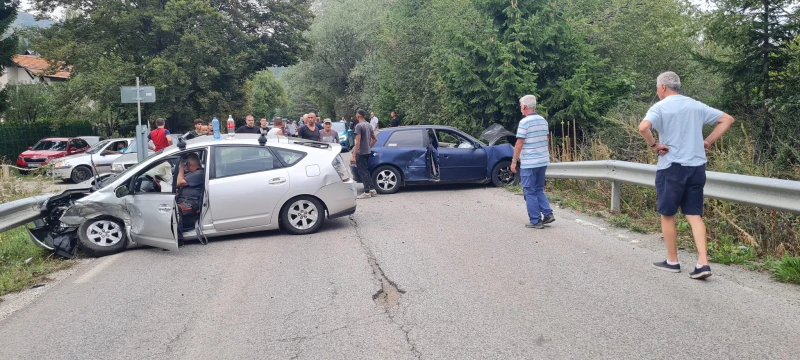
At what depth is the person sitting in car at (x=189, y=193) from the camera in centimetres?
896

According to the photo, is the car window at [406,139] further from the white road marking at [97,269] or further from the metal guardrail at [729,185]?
the white road marking at [97,269]

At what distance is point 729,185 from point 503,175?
7.52 metres

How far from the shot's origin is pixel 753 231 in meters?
7.25

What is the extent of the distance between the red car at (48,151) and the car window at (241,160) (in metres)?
17.5

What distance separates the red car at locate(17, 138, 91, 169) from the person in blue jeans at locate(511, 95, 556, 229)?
20351 mm

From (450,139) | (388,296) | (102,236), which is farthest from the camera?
(450,139)

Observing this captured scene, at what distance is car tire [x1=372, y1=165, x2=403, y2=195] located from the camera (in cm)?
1409

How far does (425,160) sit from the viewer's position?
1404cm

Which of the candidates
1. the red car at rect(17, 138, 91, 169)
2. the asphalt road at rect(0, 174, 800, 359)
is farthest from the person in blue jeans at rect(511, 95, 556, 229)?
the red car at rect(17, 138, 91, 169)

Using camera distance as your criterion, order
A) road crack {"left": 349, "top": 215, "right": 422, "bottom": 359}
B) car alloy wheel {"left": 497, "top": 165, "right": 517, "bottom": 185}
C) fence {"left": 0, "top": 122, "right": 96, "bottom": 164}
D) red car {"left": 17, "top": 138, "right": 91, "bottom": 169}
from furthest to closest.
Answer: fence {"left": 0, "top": 122, "right": 96, "bottom": 164} < red car {"left": 17, "top": 138, "right": 91, "bottom": 169} < car alloy wheel {"left": 497, "top": 165, "right": 517, "bottom": 185} < road crack {"left": 349, "top": 215, "right": 422, "bottom": 359}

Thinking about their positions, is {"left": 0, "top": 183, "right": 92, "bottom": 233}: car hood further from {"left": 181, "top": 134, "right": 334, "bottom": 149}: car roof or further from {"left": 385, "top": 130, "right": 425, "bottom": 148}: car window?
{"left": 385, "top": 130, "right": 425, "bottom": 148}: car window

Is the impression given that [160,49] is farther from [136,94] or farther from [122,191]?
[122,191]

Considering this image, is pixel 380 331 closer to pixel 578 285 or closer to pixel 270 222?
pixel 578 285

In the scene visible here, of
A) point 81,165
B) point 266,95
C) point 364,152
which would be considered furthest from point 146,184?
point 266,95
